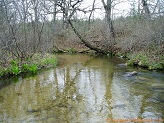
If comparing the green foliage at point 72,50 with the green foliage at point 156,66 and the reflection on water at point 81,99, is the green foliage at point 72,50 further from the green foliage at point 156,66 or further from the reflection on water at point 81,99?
the reflection on water at point 81,99

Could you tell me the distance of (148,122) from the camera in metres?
4.78

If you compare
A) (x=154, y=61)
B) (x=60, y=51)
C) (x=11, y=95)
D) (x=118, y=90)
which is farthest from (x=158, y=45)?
(x=60, y=51)

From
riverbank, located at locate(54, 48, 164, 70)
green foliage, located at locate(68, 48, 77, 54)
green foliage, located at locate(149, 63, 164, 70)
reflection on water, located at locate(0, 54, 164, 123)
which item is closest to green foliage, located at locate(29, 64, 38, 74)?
reflection on water, located at locate(0, 54, 164, 123)

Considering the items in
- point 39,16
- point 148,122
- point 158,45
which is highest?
point 39,16

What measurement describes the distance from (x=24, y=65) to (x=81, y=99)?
5.16 m

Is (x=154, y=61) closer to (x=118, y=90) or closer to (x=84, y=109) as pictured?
(x=118, y=90)

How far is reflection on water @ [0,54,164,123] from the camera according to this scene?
205 inches

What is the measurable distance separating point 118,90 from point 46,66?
620 centimetres

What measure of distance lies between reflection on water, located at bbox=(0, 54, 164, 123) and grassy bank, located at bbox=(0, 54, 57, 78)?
0.71 m

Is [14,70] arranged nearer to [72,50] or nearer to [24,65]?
[24,65]

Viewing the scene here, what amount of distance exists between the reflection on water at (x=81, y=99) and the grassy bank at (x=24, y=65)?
0.71 metres

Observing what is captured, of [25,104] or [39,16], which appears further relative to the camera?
[39,16]

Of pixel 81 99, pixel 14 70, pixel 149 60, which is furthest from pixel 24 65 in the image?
pixel 149 60

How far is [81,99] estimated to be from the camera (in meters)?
6.55
